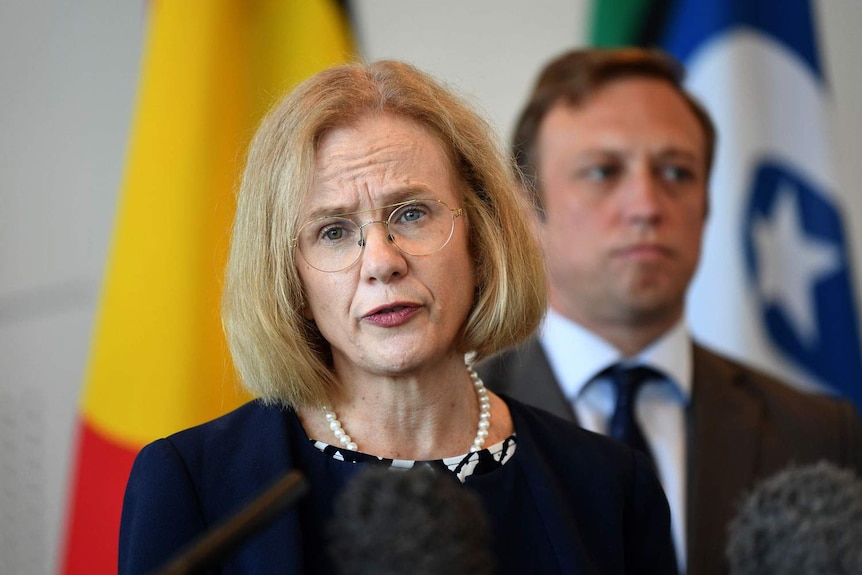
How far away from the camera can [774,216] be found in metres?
3.31

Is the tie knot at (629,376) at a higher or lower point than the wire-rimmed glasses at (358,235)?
lower

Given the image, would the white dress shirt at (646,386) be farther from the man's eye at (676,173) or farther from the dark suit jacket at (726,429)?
the man's eye at (676,173)

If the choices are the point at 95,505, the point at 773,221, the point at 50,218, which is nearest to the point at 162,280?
the point at 50,218

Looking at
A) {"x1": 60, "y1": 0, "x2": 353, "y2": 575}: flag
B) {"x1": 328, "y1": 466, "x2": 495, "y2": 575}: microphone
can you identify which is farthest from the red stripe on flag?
{"x1": 328, "y1": 466, "x2": 495, "y2": 575}: microphone

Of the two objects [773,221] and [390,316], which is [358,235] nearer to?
[390,316]

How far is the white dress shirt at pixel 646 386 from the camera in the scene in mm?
2426

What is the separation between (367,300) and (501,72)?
6.48 feet

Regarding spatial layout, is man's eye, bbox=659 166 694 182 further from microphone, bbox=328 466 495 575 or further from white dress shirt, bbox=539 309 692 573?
microphone, bbox=328 466 495 575

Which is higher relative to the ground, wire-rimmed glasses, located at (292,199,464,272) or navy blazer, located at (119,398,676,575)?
wire-rimmed glasses, located at (292,199,464,272)

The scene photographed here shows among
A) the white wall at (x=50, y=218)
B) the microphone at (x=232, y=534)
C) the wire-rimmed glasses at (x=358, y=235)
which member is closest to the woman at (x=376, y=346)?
the wire-rimmed glasses at (x=358, y=235)

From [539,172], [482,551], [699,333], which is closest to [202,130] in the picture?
[539,172]

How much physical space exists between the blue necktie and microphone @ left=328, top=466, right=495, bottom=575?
5.04 ft

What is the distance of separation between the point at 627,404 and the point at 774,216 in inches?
46.7

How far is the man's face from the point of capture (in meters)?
2.59
